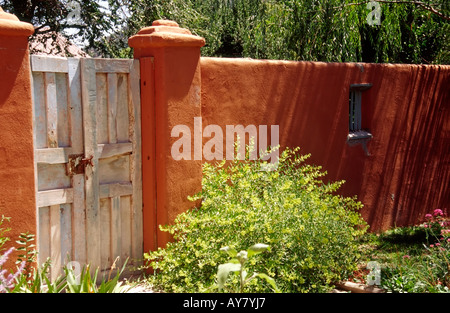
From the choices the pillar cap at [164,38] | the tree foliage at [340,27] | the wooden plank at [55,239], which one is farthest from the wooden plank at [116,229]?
the tree foliage at [340,27]

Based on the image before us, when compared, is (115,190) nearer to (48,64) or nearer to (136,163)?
(136,163)

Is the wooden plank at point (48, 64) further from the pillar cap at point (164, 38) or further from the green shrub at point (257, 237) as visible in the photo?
the green shrub at point (257, 237)

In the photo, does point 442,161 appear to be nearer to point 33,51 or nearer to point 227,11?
point 33,51

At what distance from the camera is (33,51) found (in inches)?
374

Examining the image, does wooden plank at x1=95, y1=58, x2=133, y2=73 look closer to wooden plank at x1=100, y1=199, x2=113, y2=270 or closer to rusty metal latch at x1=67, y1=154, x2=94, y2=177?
rusty metal latch at x1=67, y1=154, x2=94, y2=177

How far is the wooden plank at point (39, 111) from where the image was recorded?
4109 mm

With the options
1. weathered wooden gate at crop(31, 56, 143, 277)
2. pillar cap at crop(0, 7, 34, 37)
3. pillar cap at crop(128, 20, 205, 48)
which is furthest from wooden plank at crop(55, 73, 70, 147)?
pillar cap at crop(128, 20, 205, 48)

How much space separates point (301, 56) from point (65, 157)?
17.3 ft

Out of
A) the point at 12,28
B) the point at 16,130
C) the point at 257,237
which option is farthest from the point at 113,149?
the point at 257,237

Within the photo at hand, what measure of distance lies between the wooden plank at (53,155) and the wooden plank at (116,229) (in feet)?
1.88

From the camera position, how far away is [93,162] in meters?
4.43

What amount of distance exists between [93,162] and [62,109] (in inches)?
19.1

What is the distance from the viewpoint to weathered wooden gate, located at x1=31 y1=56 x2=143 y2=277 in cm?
418

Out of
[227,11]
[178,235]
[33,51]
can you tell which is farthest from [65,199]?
[227,11]
